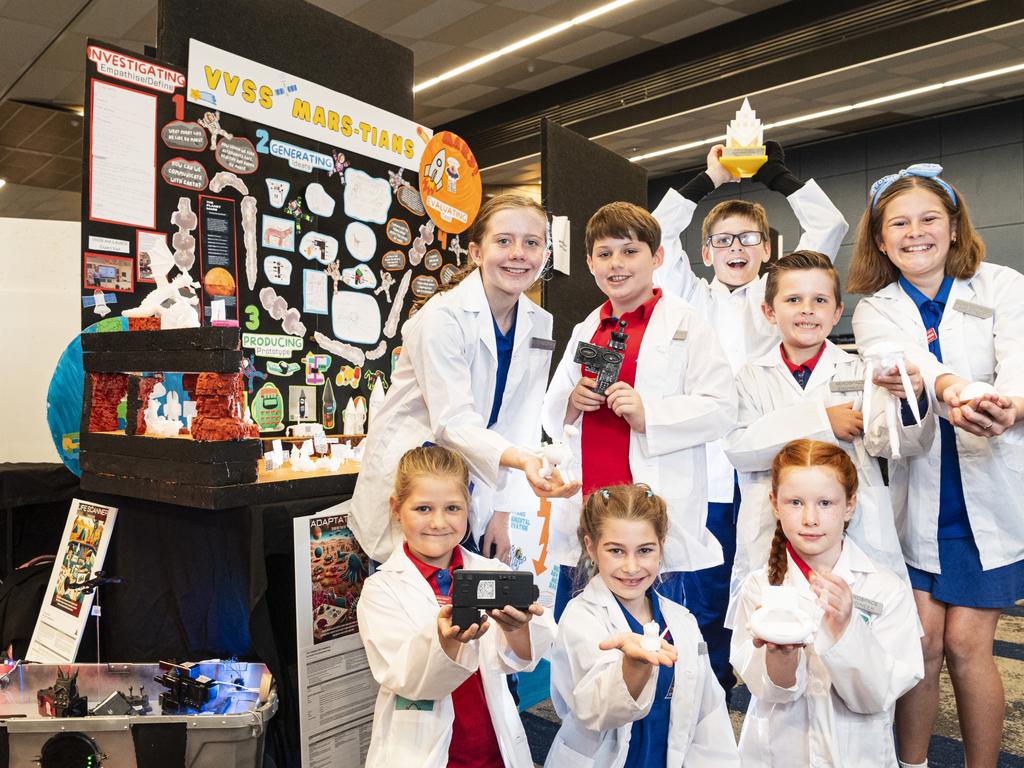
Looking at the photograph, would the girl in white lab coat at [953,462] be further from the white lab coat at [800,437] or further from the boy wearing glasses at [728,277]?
the boy wearing glasses at [728,277]

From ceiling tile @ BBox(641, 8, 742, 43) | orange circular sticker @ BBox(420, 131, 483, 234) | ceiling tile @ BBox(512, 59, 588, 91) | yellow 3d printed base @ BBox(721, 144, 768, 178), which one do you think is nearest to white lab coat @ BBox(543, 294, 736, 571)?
yellow 3d printed base @ BBox(721, 144, 768, 178)

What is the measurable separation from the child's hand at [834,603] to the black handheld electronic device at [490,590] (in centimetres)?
57

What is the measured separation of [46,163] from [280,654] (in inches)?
379

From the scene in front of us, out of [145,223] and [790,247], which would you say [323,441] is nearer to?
[145,223]

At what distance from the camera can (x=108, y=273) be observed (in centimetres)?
246

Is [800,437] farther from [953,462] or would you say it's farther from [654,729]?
[654,729]

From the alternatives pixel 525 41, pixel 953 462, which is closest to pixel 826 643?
pixel 953 462

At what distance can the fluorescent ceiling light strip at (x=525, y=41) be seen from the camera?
6286 mm

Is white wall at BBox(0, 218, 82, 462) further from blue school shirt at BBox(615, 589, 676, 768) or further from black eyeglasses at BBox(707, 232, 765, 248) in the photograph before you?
blue school shirt at BBox(615, 589, 676, 768)

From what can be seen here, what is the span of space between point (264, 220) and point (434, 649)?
6.47 feet

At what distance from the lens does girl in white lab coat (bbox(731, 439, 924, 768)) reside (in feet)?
5.02

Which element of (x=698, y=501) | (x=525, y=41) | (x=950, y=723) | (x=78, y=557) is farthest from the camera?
(x=525, y=41)

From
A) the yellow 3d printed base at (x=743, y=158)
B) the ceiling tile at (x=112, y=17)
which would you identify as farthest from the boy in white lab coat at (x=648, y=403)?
the ceiling tile at (x=112, y=17)

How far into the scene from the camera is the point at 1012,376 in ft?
5.65
